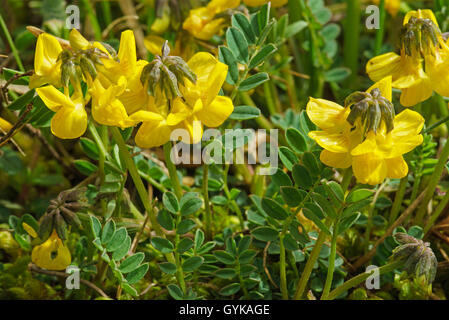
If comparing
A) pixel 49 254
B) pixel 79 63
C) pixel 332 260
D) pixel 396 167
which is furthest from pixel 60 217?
pixel 396 167

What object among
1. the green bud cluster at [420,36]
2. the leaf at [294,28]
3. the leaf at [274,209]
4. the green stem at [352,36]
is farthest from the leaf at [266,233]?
the green stem at [352,36]

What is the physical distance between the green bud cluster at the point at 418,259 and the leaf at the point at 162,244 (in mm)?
437

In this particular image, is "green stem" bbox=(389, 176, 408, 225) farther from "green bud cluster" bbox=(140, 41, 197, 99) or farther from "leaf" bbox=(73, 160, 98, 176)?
"leaf" bbox=(73, 160, 98, 176)

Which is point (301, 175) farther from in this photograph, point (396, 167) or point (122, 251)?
point (122, 251)

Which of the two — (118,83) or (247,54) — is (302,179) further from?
(118,83)

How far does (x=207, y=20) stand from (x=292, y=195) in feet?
1.70

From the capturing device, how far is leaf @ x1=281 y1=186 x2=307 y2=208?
121 centimetres

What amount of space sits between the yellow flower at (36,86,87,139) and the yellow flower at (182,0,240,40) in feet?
1.66

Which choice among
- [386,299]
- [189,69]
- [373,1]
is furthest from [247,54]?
[373,1]

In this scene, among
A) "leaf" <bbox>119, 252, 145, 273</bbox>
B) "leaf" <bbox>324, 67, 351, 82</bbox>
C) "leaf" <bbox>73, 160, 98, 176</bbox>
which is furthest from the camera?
"leaf" <bbox>324, 67, 351, 82</bbox>

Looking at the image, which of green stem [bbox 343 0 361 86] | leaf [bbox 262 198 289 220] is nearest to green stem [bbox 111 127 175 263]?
leaf [bbox 262 198 289 220]

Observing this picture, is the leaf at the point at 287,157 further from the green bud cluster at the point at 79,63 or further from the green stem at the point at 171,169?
the green bud cluster at the point at 79,63

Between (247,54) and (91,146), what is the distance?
408 mm

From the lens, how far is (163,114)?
3.50 ft
